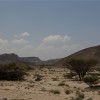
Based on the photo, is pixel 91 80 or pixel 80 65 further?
pixel 80 65

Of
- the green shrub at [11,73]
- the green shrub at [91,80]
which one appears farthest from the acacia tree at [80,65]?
the green shrub at [91,80]

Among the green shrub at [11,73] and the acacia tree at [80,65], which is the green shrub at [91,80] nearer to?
the acacia tree at [80,65]

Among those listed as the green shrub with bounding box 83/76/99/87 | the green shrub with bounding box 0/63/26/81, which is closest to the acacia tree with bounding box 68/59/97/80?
the green shrub with bounding box 0/63/26/81

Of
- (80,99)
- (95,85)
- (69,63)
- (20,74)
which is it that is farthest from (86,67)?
(80,99)

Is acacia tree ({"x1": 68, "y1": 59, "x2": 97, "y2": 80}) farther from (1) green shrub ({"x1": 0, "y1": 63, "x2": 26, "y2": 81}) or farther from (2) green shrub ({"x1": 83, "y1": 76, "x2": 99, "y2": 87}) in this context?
(2) green shrub ({"x1": 83, "y1": 76, "x2": 99, "y2": 87})

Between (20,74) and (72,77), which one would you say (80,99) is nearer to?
(20,74)

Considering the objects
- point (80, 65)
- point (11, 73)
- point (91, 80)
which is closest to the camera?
point (91, 80)

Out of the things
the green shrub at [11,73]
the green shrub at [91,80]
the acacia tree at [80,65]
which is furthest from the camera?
the acacia tree at [80,65]

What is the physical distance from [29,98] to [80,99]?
149 inches

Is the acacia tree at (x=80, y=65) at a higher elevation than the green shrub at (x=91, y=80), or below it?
higher

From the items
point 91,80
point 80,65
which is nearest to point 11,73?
point 80,65

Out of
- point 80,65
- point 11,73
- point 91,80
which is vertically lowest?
point 91,80

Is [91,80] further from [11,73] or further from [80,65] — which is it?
[11,73]

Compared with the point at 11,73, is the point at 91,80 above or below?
below
